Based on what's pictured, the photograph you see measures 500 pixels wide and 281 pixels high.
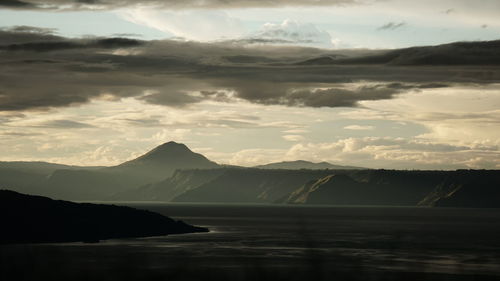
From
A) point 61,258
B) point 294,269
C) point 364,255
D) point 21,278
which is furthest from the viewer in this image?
point 364,255

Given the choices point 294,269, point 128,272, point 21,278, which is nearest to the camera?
point 21,278

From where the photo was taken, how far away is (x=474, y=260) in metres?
163

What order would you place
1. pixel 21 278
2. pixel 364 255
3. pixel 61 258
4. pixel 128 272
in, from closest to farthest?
pixel 21 278 < pixel 128 272 < pixel 61 258 < pixel 364 255

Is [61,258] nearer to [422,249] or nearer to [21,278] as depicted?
[21,278]

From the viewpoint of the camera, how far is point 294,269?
142000 mm

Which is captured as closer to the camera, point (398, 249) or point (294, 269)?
point (294, 269)

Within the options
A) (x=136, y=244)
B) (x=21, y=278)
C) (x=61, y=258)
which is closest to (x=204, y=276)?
(x=21, y=278)

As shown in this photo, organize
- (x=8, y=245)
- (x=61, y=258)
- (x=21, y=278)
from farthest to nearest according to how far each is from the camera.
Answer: (x=8, y=245) → (x=61, y=258) → (x=21, y=278)

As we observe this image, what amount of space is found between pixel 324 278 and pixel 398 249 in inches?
2709

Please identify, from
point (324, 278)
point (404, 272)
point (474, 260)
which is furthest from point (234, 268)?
point (474, 260)

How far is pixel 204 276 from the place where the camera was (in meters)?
129

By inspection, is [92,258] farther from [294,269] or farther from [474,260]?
[474,260]

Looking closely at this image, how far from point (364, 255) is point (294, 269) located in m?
36.4

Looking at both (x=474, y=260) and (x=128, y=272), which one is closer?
(x=128, y=272)
